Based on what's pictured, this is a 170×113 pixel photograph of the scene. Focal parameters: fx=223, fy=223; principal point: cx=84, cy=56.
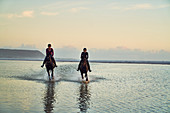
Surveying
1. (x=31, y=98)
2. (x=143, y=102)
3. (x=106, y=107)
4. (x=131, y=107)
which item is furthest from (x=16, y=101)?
(x=143, y=102)

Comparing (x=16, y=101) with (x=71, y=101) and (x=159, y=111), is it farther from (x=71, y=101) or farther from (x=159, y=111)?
(x=159, y=111)

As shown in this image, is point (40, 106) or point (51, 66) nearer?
point (40, 106)

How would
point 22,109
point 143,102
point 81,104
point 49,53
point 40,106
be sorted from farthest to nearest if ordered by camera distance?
point 49,53
point 143,102
point 81,104
point 40,106
point 22,109

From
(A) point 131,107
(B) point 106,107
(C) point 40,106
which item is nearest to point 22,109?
(C) point 40,106

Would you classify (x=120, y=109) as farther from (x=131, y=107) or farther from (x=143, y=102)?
(x=143, y=102)

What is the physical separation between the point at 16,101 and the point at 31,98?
778 mm

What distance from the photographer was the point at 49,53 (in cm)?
1631

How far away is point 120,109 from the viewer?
7.30 meters

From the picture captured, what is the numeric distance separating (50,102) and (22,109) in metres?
1.34

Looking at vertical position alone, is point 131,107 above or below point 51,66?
below

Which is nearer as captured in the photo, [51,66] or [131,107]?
[131,107]

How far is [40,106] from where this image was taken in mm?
7398

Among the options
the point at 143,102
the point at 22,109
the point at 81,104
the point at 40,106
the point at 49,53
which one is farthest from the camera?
the point at 49,53

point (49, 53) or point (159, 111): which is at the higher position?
point (49, 53)
